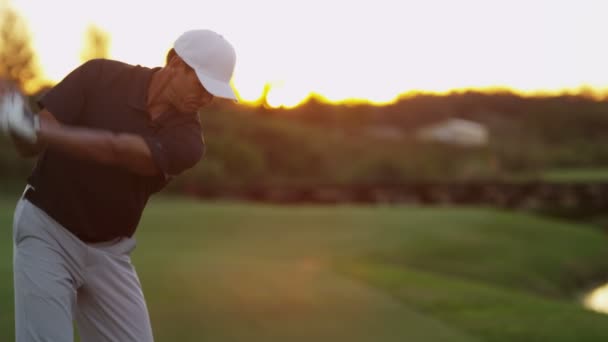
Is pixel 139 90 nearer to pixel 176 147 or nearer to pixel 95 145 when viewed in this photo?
pixel 176 147

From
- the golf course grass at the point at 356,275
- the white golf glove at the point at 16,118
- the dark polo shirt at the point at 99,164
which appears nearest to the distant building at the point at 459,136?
the golf course grass at the point at 356,275

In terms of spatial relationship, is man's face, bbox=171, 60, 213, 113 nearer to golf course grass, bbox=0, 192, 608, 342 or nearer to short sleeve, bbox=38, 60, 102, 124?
short sleeve, bbox=38, 60, 102, 124

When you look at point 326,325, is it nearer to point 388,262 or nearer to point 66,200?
point 66,200

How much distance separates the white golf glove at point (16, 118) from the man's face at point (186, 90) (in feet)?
2.64

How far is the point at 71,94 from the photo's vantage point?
4.32 meters

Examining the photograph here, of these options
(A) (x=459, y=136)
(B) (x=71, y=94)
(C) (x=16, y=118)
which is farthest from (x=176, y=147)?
(A) (x=459, y=136)

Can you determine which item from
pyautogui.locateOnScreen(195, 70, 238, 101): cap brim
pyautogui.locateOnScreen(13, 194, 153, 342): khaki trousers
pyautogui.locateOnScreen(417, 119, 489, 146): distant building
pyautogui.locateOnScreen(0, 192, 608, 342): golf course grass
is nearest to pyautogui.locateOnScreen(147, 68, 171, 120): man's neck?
pyautogui.locateOnScreen(195, 70, 238, 101): cap brim

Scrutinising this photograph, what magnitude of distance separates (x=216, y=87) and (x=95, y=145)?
616mm

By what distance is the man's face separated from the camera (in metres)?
4.36

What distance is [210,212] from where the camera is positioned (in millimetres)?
25578

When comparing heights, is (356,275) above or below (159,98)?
below

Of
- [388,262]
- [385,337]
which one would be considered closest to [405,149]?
[388,262]

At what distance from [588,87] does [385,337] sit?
372 feet

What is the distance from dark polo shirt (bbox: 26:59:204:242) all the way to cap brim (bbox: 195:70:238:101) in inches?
9.3
